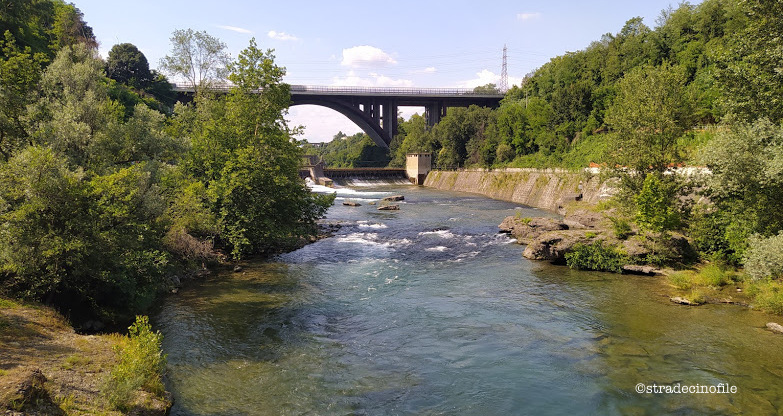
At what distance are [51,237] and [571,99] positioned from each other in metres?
70.2

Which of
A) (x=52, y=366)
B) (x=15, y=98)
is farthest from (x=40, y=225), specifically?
(x=15, y=98)

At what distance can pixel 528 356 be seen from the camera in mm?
13430

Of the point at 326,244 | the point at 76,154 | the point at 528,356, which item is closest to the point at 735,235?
the point at 528,356

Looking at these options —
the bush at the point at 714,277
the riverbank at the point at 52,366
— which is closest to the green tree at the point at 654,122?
the bush at the point at 714,277

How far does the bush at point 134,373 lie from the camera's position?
29.5 ft

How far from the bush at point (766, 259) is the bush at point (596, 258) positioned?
597 centimetres

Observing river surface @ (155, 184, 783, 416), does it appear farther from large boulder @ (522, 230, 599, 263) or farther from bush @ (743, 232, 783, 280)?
bush @ (743, 232, 783, 280)

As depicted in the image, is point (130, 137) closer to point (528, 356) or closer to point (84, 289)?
point (84, 289)

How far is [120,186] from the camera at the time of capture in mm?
15289

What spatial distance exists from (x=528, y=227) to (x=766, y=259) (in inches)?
651

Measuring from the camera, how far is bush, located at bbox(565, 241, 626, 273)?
22922 millimetres

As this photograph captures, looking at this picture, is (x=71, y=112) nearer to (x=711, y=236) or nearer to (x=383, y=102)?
(x=711, y=236)

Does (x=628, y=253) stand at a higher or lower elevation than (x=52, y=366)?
lower

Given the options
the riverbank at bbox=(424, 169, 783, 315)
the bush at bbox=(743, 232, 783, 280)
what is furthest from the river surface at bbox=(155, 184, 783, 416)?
the bush at bbox=(743, 232, 783, 280)
